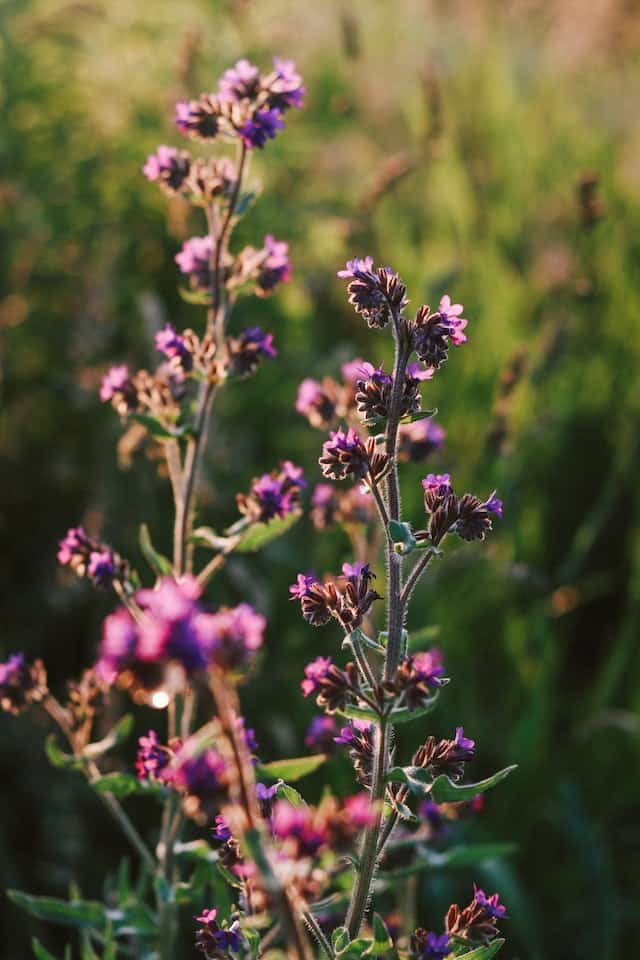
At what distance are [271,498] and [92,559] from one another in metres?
0.28

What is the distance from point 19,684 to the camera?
1.65 metres

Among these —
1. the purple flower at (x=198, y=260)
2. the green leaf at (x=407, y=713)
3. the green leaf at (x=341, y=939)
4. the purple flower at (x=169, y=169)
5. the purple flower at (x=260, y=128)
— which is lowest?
the green leaf at (x=341, y=939)

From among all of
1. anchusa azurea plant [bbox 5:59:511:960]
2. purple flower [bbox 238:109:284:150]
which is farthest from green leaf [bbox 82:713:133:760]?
purple flower [bbox 238:109:284:150]

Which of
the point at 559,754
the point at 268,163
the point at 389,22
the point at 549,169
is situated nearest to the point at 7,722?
the point at 559,754

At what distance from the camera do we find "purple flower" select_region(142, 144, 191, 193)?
165 cm

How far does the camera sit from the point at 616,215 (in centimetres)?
501

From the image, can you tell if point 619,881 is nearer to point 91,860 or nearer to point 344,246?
point 91,860

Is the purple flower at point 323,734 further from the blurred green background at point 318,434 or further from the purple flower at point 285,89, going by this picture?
the purple flower at point 285,89

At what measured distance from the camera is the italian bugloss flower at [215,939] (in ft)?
3.80

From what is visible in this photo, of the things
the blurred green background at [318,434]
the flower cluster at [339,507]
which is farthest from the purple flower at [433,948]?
the blurred green background at [318,434]

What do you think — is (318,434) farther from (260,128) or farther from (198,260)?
(260,128)

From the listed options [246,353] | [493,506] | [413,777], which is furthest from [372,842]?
[246,353]

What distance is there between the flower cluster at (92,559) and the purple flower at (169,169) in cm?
57

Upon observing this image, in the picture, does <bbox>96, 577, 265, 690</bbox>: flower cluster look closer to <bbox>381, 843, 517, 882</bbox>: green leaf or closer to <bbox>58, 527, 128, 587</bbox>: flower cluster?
<bbox>58, 527, 128, 587</bbox>: flower cluster
